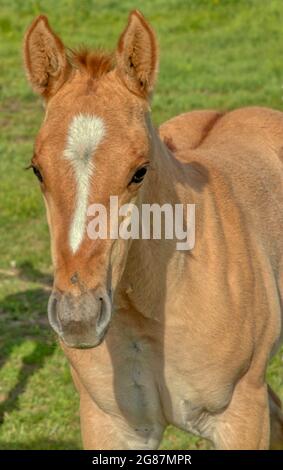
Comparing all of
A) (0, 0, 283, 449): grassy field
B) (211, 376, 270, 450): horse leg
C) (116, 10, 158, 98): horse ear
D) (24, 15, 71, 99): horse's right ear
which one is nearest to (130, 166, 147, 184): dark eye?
(116, 10, 158, 98): horse ear

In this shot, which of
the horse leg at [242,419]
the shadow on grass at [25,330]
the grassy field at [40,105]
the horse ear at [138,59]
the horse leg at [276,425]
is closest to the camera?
the horse ear at [138,59]

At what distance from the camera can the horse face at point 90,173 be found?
3324mm

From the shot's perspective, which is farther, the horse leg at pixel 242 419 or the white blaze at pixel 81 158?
the horse leg at pixel 242 419

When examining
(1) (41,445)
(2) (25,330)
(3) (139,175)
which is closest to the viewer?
(3) (139,175)

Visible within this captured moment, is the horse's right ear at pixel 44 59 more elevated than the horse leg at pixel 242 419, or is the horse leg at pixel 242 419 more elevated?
the horse's right ear at pixel 44 59

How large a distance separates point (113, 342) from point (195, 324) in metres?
0.34

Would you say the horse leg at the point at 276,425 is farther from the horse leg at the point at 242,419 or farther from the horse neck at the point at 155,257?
the horse neck at the point at 155,257

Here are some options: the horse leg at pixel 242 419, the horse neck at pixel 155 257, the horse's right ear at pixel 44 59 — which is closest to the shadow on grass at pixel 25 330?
the horse leg at pixel 242 419

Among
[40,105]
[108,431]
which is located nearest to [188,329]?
[108,431]

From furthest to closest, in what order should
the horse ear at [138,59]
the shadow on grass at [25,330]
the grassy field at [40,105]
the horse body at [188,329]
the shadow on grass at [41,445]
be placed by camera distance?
the shadow on grass at [25,330], the grassy field at [40,105], the shadow on grass at [41,445], the horse body at [188,329], the horse ear at [138,59]

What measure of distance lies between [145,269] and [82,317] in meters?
0.69

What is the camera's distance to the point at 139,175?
3514 millimetres

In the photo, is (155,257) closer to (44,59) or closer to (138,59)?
(138,59)

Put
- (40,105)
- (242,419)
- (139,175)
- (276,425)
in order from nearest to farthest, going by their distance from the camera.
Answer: (139,175), (242,419), (276,425), (40,105)
